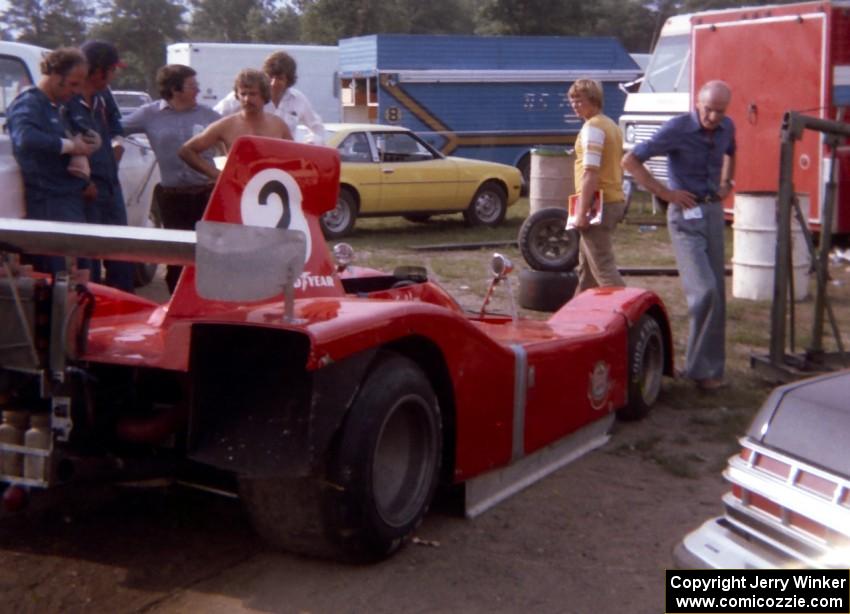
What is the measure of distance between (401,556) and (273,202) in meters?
1.45

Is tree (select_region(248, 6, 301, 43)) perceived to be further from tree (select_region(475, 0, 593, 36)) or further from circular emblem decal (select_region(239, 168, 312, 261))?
circular emblem decal (select_region(239, 168, 312, 261))

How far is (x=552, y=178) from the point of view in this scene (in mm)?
13125

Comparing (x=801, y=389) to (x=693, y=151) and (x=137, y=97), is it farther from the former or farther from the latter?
(x=137, y=97)

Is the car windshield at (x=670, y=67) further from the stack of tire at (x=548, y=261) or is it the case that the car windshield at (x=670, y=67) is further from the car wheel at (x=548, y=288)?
the car wheel at (x=548, y=288)

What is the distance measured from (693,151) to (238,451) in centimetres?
391

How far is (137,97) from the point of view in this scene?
29391 mm

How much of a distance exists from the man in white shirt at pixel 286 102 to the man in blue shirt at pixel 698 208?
2169mm

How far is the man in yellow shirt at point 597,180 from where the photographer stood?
740 centimetres

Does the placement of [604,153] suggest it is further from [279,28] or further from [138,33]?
[279,28]

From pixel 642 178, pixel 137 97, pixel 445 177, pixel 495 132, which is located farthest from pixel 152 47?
pixel 642 178

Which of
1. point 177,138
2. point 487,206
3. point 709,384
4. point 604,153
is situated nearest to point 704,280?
point 709,384

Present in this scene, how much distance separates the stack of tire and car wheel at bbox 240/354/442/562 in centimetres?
508

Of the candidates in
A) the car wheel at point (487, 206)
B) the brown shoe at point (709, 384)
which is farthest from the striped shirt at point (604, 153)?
the car wheel at point (487, 206)

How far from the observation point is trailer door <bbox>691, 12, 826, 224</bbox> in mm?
13125
